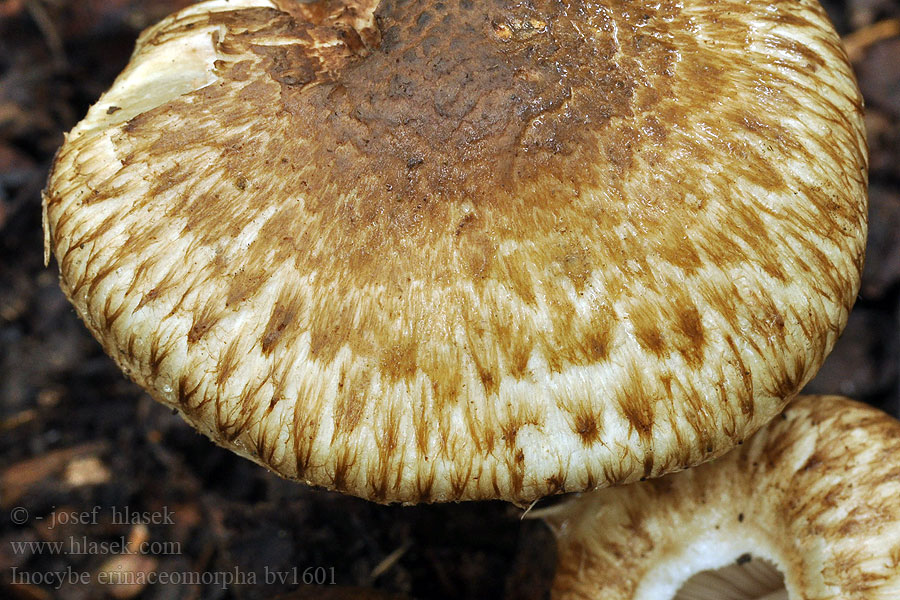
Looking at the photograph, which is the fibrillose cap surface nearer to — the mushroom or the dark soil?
the mushroom

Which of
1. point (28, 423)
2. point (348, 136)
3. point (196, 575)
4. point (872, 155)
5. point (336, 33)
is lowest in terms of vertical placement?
point (196, 575)

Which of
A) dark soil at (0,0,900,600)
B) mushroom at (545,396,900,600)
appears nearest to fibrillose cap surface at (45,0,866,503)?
mushroom at (545,396,900,600)

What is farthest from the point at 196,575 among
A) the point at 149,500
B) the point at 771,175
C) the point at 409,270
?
the point at 771,175

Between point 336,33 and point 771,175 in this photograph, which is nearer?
point 771,175

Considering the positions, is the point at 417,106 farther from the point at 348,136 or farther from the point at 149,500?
the point at 149,500

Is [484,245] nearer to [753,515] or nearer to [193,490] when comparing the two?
[753,515]

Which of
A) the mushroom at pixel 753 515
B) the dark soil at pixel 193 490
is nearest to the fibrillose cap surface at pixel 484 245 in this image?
the mushroom at pixel 753 515
